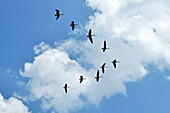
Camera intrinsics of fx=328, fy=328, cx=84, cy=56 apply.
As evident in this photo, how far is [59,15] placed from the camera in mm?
143875

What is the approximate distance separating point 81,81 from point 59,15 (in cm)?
3273

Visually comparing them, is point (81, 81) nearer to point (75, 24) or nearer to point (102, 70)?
point (102, 70)

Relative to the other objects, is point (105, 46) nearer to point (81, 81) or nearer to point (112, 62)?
point (112, 62)

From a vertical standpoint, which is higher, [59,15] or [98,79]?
[59,15]

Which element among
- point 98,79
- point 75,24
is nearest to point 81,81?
point 98,79

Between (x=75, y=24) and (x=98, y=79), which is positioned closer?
(x=75, y=24)

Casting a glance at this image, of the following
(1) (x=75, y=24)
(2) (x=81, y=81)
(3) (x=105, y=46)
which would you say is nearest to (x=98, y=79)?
(2) (x=81, y=81)

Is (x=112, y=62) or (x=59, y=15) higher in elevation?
(x=59, y=15)

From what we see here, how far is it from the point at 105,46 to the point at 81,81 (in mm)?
20731

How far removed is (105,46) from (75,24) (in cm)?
1659

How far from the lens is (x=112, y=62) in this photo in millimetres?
147875

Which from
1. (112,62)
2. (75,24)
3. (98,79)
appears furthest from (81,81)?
(75,24)

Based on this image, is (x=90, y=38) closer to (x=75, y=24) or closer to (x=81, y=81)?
(x=75, y=24)

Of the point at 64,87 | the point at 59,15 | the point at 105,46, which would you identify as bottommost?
the point at 64,87
